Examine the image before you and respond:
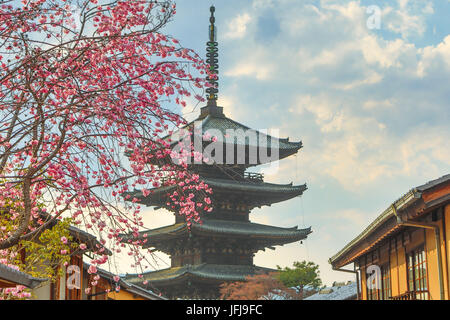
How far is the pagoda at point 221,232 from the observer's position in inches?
1768

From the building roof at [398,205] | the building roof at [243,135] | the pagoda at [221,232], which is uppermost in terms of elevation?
the building roof at [243,135]

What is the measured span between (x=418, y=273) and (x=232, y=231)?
30.7 meters

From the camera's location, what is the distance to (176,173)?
40.2 ft

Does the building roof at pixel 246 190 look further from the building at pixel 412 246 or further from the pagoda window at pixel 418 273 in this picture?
the pagoda window at pixel 418 273

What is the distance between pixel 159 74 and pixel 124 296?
1805cm

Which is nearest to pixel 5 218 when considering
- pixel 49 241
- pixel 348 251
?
pixel 49 241

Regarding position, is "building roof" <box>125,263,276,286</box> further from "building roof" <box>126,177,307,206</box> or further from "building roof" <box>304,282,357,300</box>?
"building roof" <box>304,282,357,300</box>

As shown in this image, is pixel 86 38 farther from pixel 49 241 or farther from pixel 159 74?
pixel 49 241

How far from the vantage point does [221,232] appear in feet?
146

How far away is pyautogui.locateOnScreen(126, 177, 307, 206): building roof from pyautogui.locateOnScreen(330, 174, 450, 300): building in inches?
1006

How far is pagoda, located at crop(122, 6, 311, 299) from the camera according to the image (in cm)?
4491

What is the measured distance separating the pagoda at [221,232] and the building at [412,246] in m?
25.4

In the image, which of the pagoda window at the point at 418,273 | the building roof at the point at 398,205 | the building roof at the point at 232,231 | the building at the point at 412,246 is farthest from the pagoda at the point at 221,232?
the pagoda window at the point at 418,273

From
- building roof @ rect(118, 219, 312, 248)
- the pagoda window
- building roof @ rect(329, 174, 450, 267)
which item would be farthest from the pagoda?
the pagoda window
